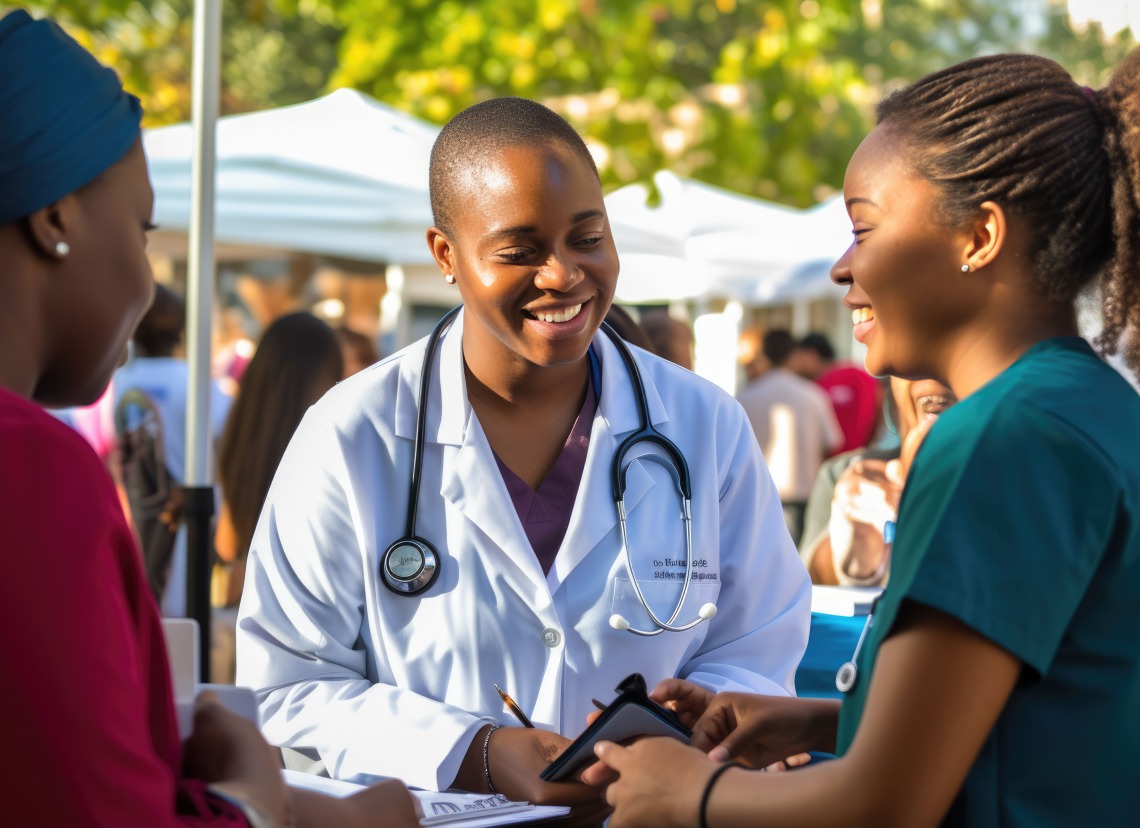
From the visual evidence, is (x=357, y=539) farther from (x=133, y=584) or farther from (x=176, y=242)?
(x=176, y=242)

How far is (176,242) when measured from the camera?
8547 millimetres

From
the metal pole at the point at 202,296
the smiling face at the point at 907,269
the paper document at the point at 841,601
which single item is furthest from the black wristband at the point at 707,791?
the metal pole at the point at 202,296

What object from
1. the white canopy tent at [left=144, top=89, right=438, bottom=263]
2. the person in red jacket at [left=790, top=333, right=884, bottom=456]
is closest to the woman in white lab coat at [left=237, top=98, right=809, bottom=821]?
the white canopy tent at [left=144, top=89, right=438, bottom=263]

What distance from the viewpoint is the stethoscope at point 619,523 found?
223cm

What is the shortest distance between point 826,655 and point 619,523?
77 cm

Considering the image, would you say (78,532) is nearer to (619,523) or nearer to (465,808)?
(465,808)

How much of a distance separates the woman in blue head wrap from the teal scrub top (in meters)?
0.69

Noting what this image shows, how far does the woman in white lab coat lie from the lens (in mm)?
2225

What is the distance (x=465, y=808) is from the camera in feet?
6.01

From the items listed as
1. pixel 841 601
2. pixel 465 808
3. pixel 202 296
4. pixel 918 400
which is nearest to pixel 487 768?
pixel 465 808

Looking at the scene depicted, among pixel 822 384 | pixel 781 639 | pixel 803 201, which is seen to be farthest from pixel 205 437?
pixel 803 201

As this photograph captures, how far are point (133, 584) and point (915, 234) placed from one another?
968mm

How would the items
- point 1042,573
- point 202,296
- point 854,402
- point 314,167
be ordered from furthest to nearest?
point 854,402, point 314,167, point 202,296, point 1042,573

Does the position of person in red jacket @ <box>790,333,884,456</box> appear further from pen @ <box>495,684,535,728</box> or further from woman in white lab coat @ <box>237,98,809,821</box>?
pen @ <box>495,684,535,728</box>
